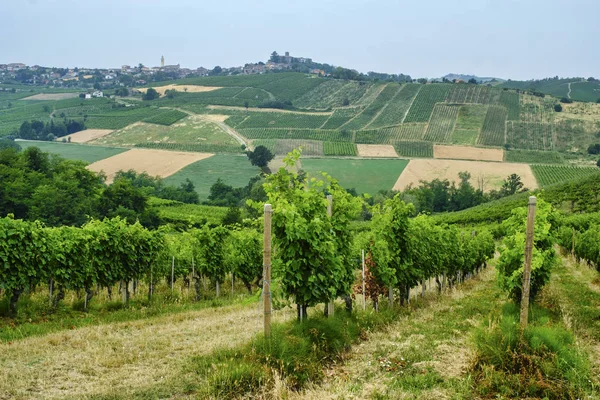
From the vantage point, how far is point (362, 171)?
93125mm

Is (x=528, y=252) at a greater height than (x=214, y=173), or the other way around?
(x=528, y=252)

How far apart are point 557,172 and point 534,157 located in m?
11.4

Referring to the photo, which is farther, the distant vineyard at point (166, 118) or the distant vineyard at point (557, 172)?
the distant vineyard at point (166, 118)

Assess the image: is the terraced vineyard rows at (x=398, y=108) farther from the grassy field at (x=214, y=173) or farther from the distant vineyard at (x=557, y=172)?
the distant vineyard at (x=557, y=172)

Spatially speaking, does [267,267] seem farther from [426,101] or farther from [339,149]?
[426,101]

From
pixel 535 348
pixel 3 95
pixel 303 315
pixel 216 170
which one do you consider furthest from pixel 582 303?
pixel 3 95

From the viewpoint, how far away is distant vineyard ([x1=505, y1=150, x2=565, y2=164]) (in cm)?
9862

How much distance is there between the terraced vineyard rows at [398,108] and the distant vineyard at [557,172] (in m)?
38.9

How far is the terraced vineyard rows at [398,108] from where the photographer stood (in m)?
125

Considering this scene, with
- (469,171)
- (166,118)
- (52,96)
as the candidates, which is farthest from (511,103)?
(52,96)

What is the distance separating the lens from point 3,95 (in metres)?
185

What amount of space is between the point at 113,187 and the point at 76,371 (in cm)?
5649

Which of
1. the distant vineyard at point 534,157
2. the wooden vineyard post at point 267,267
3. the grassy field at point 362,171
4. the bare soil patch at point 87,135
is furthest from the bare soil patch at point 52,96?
the wooden vineyard post at point 267,267

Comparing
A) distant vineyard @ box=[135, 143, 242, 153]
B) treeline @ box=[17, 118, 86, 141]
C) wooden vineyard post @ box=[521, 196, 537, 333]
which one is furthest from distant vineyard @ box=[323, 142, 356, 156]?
wooden vineyard post @ box=[521, 196, 537, 333]
